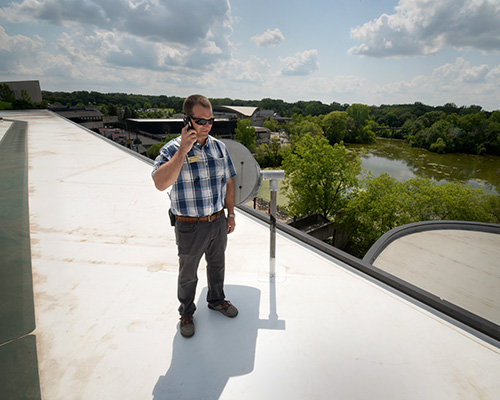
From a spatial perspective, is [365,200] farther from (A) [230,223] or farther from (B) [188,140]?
(B) [188,140]

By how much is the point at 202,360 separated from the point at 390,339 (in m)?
1.37

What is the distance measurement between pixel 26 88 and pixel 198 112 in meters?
60.2

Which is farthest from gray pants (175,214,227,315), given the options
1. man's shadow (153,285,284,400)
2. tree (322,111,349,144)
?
tree (322,111,349,144)

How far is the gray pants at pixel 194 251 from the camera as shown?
73.3 inches

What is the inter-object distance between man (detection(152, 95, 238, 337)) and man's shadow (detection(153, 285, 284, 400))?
5.1 inches

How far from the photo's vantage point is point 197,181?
1841mm

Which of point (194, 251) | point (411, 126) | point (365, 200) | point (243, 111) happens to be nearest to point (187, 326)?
point (194, 251)

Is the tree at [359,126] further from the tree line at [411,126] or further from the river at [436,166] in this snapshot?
the river at [436,166]

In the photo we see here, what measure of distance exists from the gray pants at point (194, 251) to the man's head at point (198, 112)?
0.68 meters

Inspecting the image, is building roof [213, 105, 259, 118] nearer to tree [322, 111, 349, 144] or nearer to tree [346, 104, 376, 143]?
tree [322, 111, 349, 144]

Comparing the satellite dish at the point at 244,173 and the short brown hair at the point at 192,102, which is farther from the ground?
the short brown hair at the point at 192,102

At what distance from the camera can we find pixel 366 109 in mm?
66750

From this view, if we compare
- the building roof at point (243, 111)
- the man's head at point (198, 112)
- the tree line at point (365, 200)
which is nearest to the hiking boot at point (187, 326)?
the man's head at point (198, 112)

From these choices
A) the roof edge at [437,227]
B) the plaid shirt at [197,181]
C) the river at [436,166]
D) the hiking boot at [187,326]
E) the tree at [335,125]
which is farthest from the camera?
the tree at [335,125]
